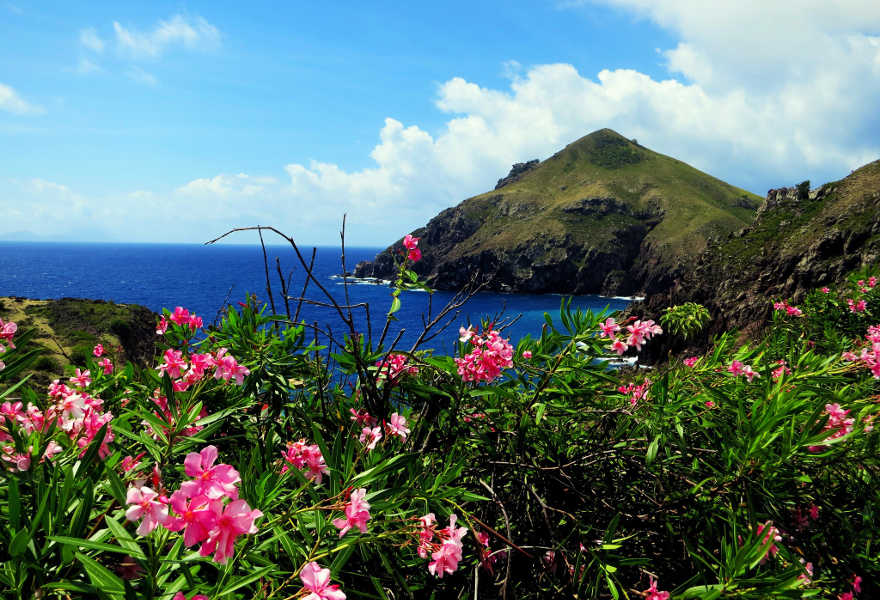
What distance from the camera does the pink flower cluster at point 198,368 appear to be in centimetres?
161

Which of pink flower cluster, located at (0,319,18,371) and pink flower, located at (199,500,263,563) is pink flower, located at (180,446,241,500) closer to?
pink flower, located at (199,500,263,563)

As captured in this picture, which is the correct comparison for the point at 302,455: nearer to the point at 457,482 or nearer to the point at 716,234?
the point at 457,482

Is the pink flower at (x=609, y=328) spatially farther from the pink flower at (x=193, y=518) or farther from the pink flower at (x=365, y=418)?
the pink flower at (x=193, y=518)

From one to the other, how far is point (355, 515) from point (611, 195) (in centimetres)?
10715

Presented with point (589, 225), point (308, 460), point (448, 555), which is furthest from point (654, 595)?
point (589, 225)

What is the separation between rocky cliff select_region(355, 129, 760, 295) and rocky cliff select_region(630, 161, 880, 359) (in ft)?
111

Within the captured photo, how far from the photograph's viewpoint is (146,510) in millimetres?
871

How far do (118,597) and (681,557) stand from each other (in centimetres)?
195

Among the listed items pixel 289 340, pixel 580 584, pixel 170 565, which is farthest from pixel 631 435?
pixel 170 565

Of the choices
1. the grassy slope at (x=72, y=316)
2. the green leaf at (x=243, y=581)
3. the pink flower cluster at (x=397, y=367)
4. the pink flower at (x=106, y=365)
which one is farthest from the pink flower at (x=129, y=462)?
the grassy slope at (x=72, y=316)

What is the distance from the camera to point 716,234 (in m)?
75.1

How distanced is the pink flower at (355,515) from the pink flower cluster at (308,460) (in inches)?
10.2

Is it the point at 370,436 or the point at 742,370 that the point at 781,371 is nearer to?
the point at 742,370

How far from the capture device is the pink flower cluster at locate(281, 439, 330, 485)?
4.49ft
